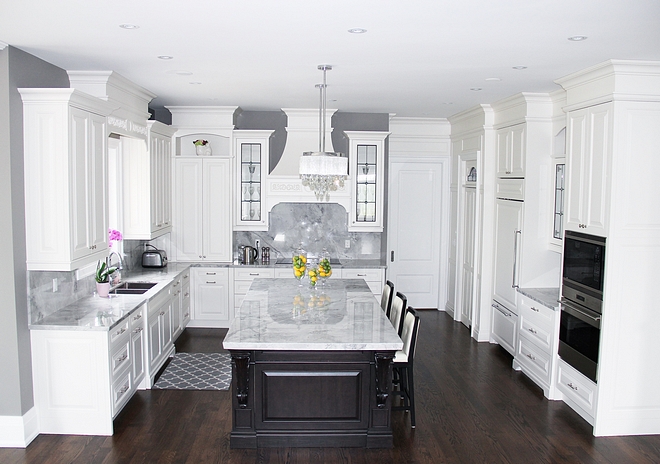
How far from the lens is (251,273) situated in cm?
705

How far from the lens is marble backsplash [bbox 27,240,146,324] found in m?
4.08

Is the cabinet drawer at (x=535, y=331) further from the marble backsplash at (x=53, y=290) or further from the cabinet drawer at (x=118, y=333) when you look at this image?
the marble backsplash at (x=53, y=290)

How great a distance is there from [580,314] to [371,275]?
9.82 ft

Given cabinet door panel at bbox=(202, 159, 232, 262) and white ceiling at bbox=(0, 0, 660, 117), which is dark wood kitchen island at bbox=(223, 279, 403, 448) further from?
cabinet door panel at bbox=(202, 159, 232, 262)

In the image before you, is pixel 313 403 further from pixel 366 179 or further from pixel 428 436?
pixel 366 179

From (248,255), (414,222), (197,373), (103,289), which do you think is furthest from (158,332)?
(414,222)

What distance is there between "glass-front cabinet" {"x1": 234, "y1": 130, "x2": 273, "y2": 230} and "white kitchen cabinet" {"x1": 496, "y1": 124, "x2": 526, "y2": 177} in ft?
9.22

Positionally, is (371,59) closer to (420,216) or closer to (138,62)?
(138,62)

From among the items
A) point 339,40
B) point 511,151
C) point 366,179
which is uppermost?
point 339,40

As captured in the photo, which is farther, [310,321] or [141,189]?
[141,189]

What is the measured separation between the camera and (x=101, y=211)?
179 inches

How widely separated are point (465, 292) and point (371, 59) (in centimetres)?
421

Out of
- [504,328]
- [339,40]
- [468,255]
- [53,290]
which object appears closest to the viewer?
[339,40]

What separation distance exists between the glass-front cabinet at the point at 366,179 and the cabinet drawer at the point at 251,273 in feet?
3.91
